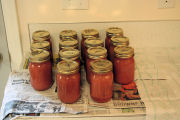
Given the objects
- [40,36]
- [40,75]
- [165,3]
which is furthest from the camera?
[165,3]

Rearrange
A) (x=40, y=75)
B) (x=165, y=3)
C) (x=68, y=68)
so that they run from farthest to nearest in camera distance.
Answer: (x=165, y=3) → (x=40, y=75) → (x=68, y=68)

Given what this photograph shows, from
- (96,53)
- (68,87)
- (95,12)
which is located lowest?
(68,87)

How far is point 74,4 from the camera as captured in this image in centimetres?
119

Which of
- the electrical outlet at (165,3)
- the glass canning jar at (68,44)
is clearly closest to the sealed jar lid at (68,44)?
the glass canning jar at (68,44)

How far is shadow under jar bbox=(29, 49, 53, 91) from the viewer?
0.94 m

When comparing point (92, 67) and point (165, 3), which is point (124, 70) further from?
point (165, 3)

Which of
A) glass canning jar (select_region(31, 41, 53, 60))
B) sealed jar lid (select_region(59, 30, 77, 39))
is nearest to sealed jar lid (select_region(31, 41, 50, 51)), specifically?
glass canning jar (select_region(31, 41, 53, 60))

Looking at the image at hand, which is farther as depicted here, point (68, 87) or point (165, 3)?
point (165, 3)

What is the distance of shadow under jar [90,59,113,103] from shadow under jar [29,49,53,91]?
0.20m

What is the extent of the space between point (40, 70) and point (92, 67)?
223 millimetres

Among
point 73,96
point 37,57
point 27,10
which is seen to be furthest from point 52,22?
point 73,96

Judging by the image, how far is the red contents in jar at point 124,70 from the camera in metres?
0.98

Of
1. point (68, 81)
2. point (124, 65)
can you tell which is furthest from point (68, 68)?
point (124, 65)

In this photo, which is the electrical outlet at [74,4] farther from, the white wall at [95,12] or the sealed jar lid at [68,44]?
the sealed jar lid at [68,44]
